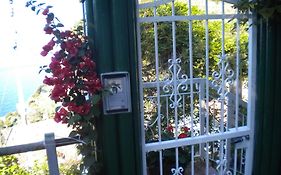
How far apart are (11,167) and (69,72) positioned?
3.35 feet

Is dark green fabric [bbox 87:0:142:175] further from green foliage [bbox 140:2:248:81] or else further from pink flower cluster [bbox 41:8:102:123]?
green foliage [bbox 140:2:248:81]

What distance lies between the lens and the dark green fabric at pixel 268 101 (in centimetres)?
194

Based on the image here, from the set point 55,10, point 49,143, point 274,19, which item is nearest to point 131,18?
point 55,10

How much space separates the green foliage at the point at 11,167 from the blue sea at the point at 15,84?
1.18ft

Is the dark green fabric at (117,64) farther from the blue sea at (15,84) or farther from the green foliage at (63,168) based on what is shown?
the blue sea at (15,84)

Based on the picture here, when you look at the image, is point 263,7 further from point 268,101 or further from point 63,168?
point 63,168

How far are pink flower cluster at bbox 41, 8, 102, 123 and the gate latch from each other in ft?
0.23

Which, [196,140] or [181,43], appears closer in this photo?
[196,140]

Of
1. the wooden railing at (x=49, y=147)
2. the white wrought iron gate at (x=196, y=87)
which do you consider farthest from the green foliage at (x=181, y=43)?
the wooden railing at (x=49, y=147)

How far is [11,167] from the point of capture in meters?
2.10

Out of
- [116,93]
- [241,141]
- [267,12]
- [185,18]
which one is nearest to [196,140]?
[241,141]

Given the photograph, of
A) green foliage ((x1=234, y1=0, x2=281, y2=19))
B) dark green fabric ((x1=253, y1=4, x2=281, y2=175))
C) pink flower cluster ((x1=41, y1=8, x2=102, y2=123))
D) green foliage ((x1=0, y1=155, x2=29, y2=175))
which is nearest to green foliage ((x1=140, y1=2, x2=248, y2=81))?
dark green fabric ((x1=253, y1=4, x2=281, y2=175))

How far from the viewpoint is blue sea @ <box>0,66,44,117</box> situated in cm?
182

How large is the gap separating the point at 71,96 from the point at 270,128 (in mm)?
1406
